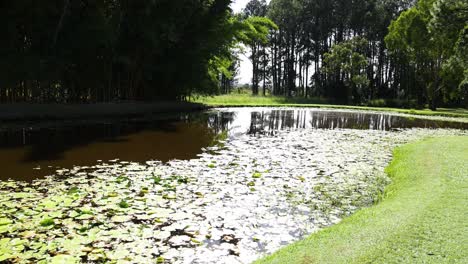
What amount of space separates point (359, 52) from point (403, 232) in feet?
158

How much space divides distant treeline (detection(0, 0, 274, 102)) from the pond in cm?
672

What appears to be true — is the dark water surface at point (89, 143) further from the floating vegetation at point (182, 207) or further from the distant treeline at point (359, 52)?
the distant treeline at point (359, 52)

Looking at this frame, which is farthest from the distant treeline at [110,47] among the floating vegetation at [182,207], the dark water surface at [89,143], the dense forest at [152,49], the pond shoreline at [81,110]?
the floating vegetation at [182,207]

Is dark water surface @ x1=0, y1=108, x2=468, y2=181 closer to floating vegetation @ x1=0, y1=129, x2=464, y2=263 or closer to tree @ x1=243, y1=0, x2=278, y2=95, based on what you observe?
floating vegetation @ x1=0, y1=129, x2=464, y2=263

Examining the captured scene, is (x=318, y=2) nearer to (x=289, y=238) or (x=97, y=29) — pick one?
(x=97, y=29)

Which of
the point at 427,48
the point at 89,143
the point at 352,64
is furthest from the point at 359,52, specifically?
the point at 89,143

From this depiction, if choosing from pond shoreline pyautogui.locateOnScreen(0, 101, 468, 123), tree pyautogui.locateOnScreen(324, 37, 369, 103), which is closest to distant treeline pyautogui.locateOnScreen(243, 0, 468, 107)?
tree pyautogui.locateOnScreen(324, 37, 369, 103)

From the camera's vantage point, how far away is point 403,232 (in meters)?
4.35

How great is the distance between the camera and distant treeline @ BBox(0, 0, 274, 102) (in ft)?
54.9

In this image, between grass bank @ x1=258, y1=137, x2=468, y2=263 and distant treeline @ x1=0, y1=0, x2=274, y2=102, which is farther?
distant treeline @ x1=0, y1=0, x2=274, y2=102

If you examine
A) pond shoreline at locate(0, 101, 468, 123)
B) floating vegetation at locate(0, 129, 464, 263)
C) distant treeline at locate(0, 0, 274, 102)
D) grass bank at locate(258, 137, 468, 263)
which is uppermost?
distant treeline at locate(0, 0, 274, 102)

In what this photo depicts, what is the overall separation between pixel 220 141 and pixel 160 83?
1497 centimetres

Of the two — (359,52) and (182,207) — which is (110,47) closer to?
(182,207)

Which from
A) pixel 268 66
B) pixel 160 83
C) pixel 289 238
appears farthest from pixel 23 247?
pixel 268 66
